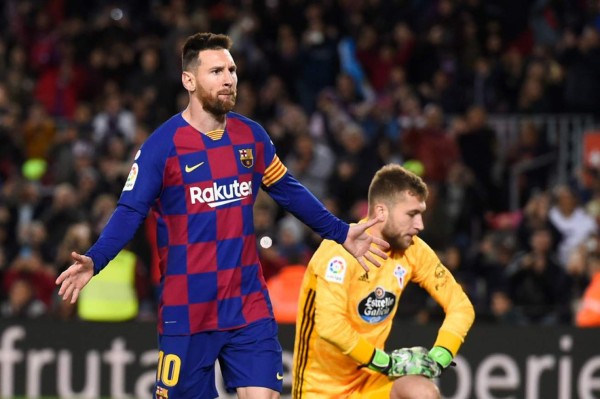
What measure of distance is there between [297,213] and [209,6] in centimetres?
1104

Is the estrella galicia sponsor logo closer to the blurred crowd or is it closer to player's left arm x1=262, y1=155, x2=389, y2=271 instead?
player's left arm x1=262, y1=155, x2=389, y2=271

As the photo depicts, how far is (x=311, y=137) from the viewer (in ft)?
49.6

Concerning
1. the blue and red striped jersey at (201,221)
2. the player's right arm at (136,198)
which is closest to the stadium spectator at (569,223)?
the blue and red striped jersey at (201,221)

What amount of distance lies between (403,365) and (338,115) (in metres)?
8.68

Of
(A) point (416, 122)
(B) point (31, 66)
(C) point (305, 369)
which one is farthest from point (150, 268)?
(C) point (305, 369)

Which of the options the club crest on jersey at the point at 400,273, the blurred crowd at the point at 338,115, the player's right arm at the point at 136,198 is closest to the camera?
the player's right arm at the point at 136,198

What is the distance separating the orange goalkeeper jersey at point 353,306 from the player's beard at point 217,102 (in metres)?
1.07

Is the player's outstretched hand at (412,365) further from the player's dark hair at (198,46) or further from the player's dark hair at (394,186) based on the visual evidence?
the player's dark hair at (198,46)

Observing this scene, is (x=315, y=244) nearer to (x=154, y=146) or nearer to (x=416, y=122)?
(x=416, y=122)

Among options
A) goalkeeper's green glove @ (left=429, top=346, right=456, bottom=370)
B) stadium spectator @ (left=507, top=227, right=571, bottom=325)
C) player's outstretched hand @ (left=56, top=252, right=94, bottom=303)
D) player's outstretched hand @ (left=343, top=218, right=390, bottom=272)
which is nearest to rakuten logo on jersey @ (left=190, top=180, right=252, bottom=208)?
player's outstretched hand @ (left=343, top=218, right=390, bottom=272)

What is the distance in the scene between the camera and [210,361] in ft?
22.2

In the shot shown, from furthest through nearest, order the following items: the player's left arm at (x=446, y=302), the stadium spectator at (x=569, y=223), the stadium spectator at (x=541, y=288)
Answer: the stadium spectator at (x=569, y=223) → the stadium spectator at (x=541, y=288) → the player's left arm at (x=446, y=302)

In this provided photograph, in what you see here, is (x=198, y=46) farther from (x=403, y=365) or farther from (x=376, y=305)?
(x=403, y=365)

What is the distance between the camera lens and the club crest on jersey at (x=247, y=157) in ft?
22.4
